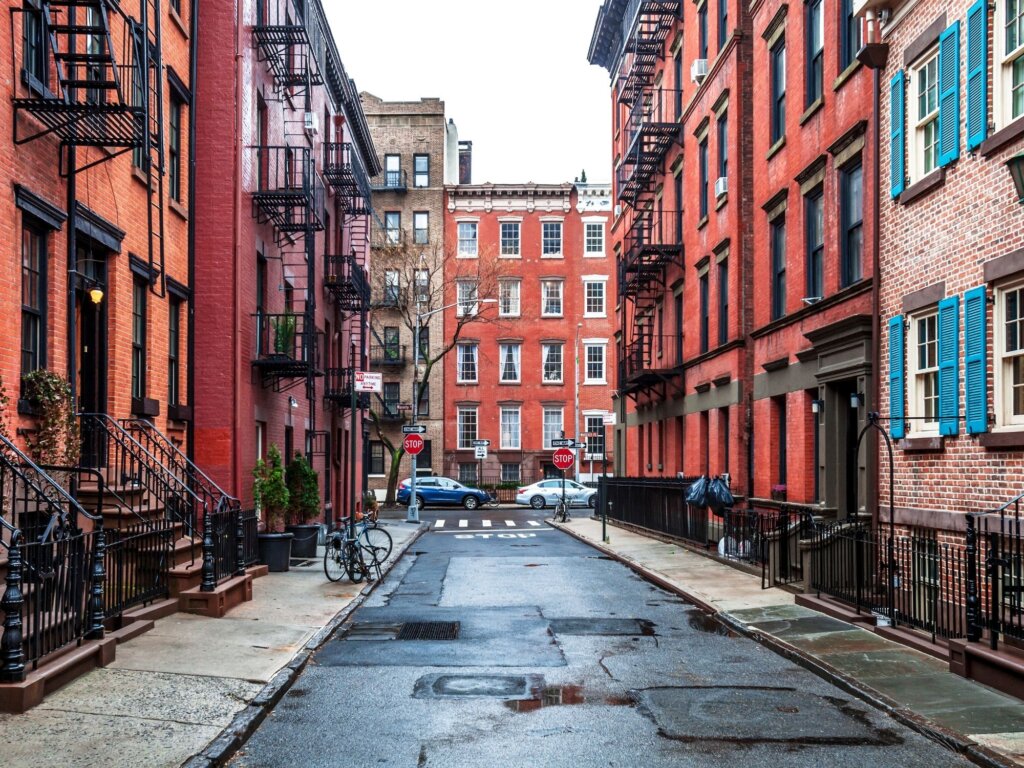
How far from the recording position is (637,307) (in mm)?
36125

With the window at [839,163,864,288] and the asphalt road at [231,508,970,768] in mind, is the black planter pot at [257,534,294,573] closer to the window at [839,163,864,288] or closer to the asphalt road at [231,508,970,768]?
the asphalt road at [231,508,970,768]

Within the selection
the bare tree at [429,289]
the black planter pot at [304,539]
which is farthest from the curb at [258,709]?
the bare tree at [429,289]

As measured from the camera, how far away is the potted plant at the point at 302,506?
21.6 m

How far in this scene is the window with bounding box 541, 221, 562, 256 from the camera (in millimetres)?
60000

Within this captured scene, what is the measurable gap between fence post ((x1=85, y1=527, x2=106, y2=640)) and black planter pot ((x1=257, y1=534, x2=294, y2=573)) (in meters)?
9.33

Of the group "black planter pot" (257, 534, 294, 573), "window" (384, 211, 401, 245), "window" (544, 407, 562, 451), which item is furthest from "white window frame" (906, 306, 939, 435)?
"window" (384, 211, 401, 245)

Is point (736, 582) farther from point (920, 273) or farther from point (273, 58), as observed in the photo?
point (273, 58)

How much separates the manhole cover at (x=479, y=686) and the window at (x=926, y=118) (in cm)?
810

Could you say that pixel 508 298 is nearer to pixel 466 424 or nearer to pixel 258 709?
pixel 466 424

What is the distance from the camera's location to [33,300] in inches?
485

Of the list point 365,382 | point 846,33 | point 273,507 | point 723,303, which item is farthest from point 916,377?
point 365,382

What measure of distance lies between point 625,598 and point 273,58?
12.9 m

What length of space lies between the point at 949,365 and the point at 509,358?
46.9 metres

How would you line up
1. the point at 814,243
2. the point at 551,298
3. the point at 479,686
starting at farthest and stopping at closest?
the point at 551,298, the point at 814,243, the point at 479,686
